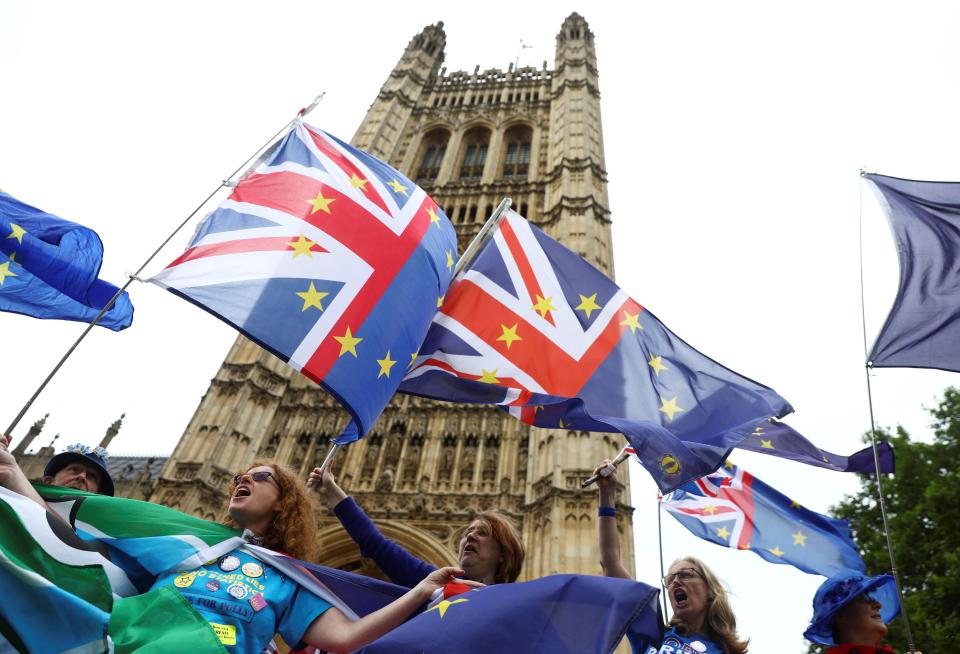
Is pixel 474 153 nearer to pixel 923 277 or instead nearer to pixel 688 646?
pixel 923 277

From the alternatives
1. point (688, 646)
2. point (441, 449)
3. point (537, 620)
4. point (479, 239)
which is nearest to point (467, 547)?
point (537, 620)

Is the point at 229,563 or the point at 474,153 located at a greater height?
the point at 474,153

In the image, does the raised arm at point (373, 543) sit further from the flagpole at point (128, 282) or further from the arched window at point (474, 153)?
the arched window at point (474, 153)

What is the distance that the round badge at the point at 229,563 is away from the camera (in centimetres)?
260

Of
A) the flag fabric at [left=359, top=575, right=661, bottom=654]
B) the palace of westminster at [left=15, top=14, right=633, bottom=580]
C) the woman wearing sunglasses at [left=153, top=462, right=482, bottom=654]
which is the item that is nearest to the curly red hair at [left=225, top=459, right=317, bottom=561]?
the woman wearing sunglasses at [left=153, top=462, right=482, bottom=654]

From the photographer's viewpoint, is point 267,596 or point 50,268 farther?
point 50,268

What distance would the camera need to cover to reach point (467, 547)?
3.09 m

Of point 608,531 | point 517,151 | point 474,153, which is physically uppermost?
point 474,153

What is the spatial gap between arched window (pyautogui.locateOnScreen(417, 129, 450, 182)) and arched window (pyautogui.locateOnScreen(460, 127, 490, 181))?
1152 mm

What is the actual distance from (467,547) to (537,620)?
2.23ft

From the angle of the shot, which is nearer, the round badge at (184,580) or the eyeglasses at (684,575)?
the round badge at (184,580)

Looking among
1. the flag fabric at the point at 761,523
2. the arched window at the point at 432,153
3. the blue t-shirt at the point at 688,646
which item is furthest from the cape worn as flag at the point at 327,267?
the arched window at the point at 432,153

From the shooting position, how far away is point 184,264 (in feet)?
13.8

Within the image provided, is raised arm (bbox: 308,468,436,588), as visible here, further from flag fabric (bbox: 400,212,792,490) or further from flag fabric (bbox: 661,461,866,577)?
flag fabric (bbox: 661,461,866,577)
